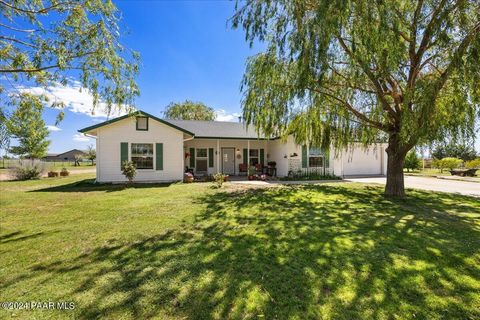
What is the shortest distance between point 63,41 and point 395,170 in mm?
10282

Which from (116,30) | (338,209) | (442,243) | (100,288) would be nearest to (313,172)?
(338,209)

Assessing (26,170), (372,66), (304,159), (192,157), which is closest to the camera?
(372,66)

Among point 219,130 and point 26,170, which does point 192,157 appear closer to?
point 219,130

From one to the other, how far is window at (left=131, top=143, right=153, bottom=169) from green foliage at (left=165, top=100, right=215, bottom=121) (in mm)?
22172

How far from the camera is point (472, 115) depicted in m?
7.18

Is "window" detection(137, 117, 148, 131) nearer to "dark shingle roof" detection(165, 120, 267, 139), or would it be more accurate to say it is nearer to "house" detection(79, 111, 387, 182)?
"house" detection(79, 111, 387, 182)

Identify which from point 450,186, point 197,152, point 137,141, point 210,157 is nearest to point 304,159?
point 210,157

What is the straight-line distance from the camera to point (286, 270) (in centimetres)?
342

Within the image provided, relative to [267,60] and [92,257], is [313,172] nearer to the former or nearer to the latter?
[267,60]

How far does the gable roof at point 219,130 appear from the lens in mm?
15326

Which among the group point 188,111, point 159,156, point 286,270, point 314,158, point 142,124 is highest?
point 188,111

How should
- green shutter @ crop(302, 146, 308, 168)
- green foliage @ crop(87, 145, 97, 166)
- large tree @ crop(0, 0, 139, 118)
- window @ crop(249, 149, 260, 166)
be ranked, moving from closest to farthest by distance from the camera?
large tree @ crop(0, 0, 139, 118) < green shutter @ crop(302, 146, 308, 168) < window @ crop(249, 149, 260, 166) < green foliage @ crop(87, 145, 97, 166)

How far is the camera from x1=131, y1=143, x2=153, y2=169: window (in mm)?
12977

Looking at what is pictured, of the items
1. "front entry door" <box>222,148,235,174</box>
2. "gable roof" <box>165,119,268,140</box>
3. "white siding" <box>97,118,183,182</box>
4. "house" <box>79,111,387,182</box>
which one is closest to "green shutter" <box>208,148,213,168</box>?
"house" <box>79,111,387,182</box>
